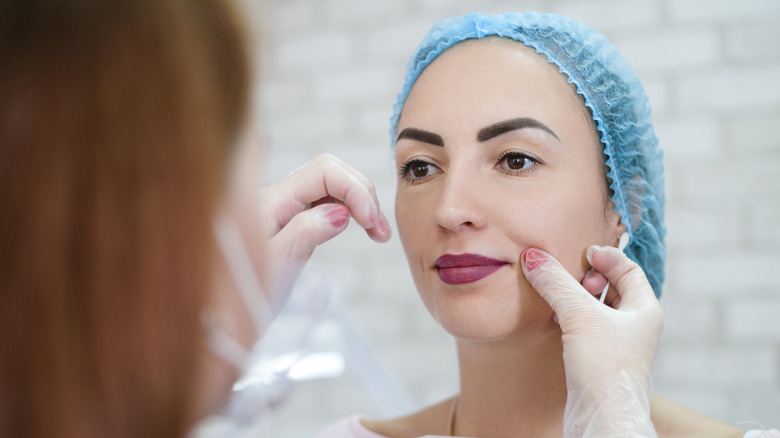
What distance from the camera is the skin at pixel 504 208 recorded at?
118 cm

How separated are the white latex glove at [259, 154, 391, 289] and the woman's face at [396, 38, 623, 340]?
139 mm

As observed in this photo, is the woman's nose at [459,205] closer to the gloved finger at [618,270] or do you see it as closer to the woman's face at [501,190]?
the woman's face at [501,190]

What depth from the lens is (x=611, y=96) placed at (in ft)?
4.23

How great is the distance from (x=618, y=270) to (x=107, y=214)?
96cm

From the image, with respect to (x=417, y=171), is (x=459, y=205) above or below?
below

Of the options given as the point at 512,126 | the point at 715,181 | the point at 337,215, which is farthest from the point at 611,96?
the point at 715,181

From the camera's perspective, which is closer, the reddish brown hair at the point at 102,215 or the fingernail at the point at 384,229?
the reddish brown hair at the point at 102,215

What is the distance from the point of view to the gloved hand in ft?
3.20

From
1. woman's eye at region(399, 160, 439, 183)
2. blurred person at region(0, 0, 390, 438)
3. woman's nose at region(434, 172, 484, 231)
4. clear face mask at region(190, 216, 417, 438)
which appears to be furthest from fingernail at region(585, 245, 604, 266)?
blurred person at region(0, 0, 390, 438)

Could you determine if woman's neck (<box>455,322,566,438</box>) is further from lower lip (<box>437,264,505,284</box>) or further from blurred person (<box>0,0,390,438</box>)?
blurred person (<box>0,0,390,438</box>)

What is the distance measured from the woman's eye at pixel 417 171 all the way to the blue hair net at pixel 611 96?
0.25 metres

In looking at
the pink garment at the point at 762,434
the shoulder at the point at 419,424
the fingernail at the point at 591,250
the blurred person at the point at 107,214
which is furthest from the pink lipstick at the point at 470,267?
the blurred person at the point at 107,214

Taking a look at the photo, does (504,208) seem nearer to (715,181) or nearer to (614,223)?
(614,223)

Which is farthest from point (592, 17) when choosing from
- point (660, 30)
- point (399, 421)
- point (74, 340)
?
point (74, 340)
